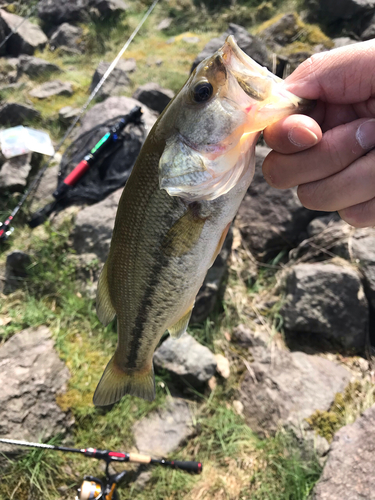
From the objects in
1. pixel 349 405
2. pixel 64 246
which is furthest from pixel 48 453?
pixel 349 405

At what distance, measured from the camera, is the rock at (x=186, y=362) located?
3.53m

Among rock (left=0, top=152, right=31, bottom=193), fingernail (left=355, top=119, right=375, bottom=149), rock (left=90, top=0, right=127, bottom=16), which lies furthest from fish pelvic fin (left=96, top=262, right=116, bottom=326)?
rock (left=90, top=0, right=127, bottom=16)

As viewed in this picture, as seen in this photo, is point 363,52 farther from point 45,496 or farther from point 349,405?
point 45,496

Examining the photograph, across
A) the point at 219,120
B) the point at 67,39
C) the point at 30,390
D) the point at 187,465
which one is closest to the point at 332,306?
the point at 187,465

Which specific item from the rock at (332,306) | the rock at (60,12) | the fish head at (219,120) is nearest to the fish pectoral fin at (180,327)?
the fish head at (219,120)

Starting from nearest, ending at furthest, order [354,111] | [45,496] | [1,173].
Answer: [354,111] < [45,496] < [1,173]

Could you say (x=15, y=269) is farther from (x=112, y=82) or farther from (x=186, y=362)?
(x=112, y=82)

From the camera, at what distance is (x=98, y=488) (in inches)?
109

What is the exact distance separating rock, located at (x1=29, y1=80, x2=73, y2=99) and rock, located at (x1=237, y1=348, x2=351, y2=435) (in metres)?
6.85

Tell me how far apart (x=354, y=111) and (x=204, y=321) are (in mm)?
2948

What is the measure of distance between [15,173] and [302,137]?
16.1 ft

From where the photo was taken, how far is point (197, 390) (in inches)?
143

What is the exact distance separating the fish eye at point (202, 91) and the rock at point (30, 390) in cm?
310

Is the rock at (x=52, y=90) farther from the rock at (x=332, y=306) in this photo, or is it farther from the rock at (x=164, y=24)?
the rock at (x=332, y=306)
